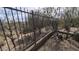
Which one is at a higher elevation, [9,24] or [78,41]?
[9,24]

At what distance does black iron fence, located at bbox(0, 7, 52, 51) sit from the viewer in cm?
113

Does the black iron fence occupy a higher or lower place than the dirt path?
higher

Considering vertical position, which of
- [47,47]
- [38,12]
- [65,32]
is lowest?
[47,47]

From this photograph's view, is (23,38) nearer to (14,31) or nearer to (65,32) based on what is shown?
(14,31)

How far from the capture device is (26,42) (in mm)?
1198

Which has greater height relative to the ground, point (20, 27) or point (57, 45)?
point (20, 27)

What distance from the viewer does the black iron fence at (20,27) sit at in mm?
1132

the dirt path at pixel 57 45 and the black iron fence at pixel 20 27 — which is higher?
the black iron fence at pixel 20 27

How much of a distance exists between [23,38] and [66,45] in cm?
38

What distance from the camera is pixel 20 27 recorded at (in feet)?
3.84

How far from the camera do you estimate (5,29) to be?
1.12m
